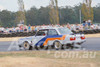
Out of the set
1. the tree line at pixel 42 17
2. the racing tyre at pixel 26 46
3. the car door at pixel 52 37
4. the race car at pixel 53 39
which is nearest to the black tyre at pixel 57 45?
the race car at pixel 53 39

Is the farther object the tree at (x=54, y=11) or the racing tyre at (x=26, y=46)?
the tree at (x=54, y=11)

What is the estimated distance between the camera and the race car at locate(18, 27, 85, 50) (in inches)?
501

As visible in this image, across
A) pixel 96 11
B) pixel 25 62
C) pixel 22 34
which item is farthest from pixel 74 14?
pixel 25 62

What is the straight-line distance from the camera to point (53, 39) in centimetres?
1301

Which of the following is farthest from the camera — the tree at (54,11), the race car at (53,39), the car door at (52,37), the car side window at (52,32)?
the tree at (54,11)

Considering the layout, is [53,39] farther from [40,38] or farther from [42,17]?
[42,17]

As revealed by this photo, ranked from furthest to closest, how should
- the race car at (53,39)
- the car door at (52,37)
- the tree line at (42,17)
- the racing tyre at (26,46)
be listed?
the tree line at (42,17)
the racing tyre at (26,46)
the car door at (52,37)
the race car at (53,39)

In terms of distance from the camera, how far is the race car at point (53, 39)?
41.8 feet

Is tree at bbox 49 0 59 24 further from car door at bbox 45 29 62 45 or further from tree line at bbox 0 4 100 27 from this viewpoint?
car door at bbox 45 29 62 45

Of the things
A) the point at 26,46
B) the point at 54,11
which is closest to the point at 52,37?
the point at 26,46

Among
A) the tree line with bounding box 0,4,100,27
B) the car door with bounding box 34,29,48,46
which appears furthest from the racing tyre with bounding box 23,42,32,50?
the tree line with bounding box 0,4,100,27

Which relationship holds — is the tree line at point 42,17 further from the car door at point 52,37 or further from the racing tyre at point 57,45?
the racing tyre at point 57,45

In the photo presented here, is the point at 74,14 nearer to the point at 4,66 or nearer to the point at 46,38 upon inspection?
the point at 46,38

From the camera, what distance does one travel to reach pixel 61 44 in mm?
12812
